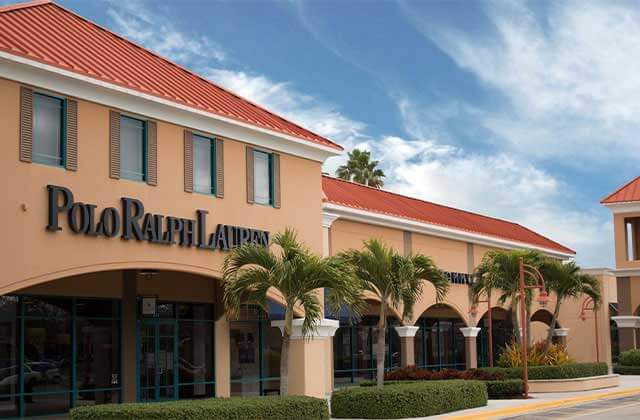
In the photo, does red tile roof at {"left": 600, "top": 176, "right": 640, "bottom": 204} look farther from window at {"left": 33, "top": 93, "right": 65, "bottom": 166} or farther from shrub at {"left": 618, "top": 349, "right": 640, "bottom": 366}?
window at {"left": 33, "top": 93, "right": 65, "bottom": 166}

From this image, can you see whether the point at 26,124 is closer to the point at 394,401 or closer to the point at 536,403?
the point at 394,401

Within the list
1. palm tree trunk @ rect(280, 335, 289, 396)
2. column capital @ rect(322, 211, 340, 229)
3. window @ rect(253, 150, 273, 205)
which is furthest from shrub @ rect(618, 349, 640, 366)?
palm tree trunk @ rect(280, 335, 289, 396)

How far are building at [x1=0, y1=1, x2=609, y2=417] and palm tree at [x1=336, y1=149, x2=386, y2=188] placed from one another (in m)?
38.4

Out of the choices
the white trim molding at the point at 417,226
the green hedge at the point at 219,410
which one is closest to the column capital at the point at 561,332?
the white trim molding at the point at 417,226

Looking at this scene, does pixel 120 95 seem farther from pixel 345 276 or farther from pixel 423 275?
pixel 423 275

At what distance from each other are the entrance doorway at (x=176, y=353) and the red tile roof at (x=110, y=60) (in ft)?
21.1

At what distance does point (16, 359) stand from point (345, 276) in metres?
8.74

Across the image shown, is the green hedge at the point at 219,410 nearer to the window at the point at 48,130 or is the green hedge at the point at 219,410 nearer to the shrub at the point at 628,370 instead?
the window at the point at 48,130

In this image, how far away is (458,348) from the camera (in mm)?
50562

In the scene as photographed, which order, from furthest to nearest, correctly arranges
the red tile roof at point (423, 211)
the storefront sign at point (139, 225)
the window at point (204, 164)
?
the red tile roof at point (423, 211) < the window at point (204, 164) < the storefront sign at point (139, 225)

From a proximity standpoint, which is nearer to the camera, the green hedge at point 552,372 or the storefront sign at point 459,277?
the green hedge at point 552,372

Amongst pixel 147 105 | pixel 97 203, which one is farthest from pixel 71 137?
pixel 147 105

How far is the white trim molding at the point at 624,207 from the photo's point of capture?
175 ft

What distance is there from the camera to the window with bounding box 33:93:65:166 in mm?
21281
